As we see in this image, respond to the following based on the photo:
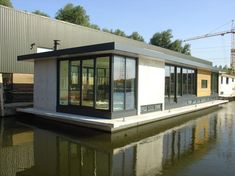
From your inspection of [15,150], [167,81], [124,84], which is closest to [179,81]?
[167,81]

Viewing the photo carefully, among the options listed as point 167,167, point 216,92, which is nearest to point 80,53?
point 167,167

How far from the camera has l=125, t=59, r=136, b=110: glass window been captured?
10961 mm

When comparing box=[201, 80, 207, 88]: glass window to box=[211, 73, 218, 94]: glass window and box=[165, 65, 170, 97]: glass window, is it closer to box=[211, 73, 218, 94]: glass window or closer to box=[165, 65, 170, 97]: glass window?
box=[211, 73, 218, 94]: glass window

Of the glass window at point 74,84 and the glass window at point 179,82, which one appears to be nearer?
the glass window at point 74,84

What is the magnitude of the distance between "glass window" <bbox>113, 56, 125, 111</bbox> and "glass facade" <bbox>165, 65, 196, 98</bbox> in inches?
168

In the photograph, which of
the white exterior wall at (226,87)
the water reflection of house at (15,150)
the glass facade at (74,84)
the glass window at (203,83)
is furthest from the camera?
the white exterior wall at (226,87)

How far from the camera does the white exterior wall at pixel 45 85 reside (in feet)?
41.4

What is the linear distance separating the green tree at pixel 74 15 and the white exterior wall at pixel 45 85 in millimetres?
33767

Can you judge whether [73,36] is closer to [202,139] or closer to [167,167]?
[202,139]

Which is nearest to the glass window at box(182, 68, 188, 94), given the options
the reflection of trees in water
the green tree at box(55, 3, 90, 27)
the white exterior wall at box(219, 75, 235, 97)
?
the reflection of trees in water

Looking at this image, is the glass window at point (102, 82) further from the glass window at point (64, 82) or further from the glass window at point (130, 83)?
the glass window at point (64, 82)

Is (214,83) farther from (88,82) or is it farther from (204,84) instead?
(88,82)

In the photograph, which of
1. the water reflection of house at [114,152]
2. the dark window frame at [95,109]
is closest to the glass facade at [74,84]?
the dark window frame at [95,109]

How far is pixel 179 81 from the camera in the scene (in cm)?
1611
